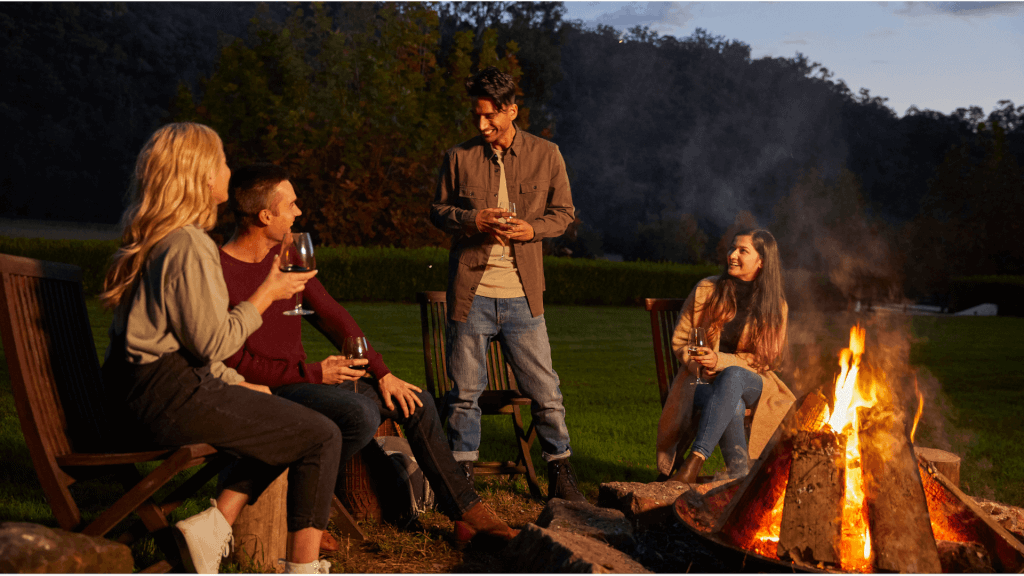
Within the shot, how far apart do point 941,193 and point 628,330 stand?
99.1ft

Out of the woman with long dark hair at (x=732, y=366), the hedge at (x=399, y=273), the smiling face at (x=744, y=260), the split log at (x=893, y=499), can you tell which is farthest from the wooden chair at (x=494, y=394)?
the hedge at (x=399, y=273)

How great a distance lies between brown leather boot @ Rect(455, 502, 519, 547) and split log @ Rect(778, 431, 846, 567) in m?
1.14

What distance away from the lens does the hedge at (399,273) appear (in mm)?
17422

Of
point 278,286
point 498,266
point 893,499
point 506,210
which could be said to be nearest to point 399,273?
point 498,266

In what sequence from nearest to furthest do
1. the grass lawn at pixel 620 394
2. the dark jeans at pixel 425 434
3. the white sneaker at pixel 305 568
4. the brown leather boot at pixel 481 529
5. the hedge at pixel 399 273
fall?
the white sneaker at pixel 305 568, the dark jeans at pixel 425 434, the brown leather boot at pixel 481 529, the grass lawn at pixel 620 394, the hedge at pixel 399 273

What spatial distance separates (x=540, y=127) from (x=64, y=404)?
3919cm

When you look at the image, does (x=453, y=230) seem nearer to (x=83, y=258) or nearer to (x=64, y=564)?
(x=64, y=564)

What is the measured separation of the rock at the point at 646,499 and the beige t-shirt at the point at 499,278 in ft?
3.54

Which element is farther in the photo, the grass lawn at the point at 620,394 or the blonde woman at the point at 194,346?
the grass lawn at the point at 620,394

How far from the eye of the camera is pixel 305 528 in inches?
107

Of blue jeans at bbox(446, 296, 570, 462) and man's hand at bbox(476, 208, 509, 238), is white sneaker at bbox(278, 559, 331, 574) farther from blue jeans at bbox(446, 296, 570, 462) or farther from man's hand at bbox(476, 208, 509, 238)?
man's hand at bbox(476, 208, 509, 238)

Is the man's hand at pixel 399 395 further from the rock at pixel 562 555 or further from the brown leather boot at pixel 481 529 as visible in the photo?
the rock at pixel 562 555

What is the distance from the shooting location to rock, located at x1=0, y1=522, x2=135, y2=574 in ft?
6.83

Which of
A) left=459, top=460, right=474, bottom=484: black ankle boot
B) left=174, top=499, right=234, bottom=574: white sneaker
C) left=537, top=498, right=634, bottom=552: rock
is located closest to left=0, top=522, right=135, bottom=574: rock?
left=174, top=499, right=234, bottom=574: white sneaker
